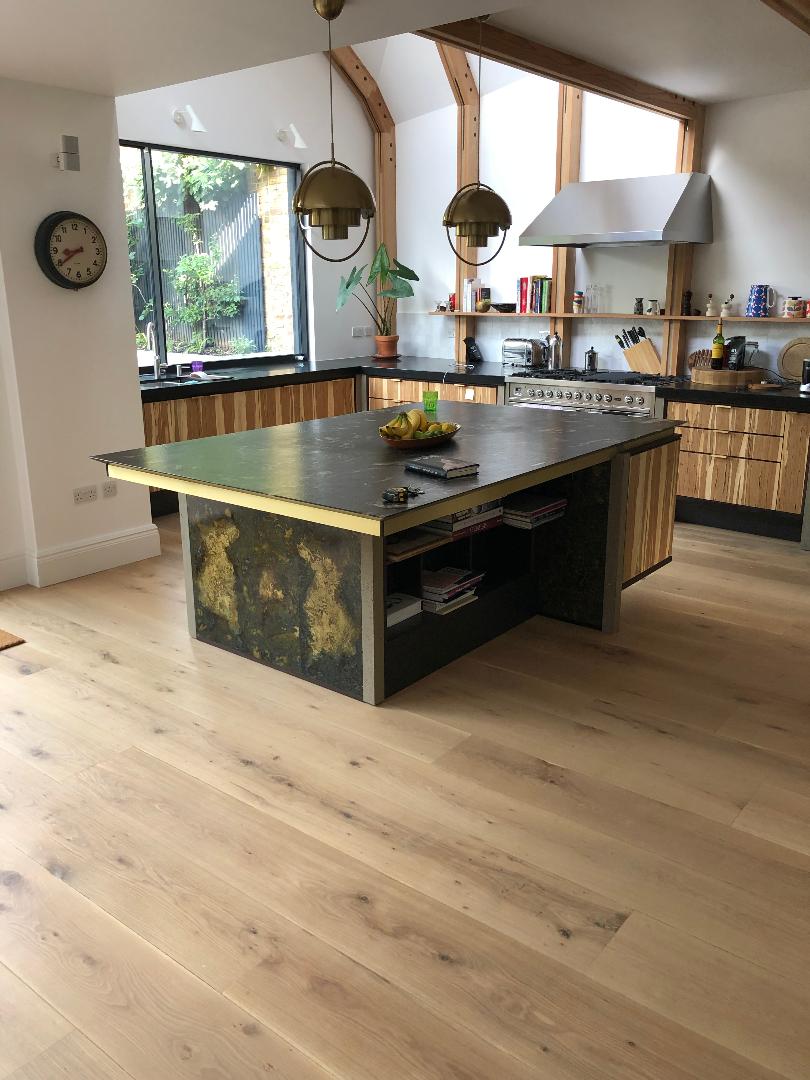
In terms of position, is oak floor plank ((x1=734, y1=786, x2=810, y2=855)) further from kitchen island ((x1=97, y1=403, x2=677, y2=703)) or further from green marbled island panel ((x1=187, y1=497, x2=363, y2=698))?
green marbled island panel ((x1=187, y1=497, x2=363, y2=698))

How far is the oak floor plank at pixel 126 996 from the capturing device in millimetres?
1759

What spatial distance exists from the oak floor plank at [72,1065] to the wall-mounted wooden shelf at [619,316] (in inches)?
205

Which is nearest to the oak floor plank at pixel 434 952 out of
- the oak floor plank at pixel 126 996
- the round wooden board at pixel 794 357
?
the oak floor plank at pixel 126 996

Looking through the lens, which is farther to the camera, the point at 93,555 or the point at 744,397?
the point at 744,397

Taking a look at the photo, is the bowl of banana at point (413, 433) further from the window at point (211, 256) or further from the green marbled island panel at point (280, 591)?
the window at point (211, 256)

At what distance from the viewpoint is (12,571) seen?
4.53m

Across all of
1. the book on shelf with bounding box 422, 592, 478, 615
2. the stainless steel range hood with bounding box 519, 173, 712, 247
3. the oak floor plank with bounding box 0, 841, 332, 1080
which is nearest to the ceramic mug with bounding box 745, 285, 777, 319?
the stainless steel range hood with bounding box 519, 173, 712, 247

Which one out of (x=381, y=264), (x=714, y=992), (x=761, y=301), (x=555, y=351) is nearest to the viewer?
(x=714, y=992)

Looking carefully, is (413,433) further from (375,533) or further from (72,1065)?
(72,1065)

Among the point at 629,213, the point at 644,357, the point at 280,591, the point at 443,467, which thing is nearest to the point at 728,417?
the point at 644,357

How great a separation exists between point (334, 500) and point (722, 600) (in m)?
2.28

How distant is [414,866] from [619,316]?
15.1ft

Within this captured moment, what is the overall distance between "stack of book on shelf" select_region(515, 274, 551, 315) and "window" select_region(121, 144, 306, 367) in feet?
5.67

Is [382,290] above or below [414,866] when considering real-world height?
above
